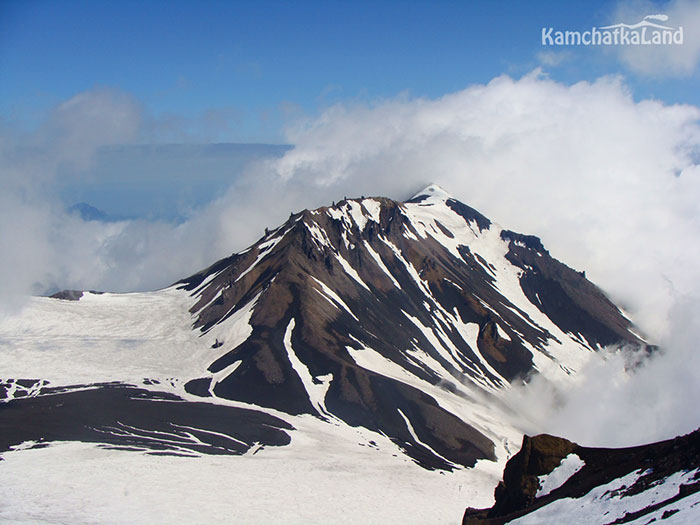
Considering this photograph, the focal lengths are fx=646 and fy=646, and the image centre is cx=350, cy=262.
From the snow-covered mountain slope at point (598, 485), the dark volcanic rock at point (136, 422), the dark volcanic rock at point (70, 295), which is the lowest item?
the snow-covered mountain slope at point (598, 485)

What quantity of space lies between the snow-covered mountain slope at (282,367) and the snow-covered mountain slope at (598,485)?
3488 centimetres

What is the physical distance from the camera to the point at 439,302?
199 metres

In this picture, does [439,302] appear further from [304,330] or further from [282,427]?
[282,427]

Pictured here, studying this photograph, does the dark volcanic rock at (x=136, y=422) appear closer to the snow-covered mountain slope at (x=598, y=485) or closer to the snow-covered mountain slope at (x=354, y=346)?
the snow-covered mountain slope at (x=354, y=346)

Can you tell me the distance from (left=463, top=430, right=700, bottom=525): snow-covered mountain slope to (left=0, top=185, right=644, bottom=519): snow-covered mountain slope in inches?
1373

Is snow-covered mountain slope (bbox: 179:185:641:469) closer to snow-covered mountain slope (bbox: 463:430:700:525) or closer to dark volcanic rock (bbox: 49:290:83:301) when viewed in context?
dark volcanic rock (bbox: 49:290:83:301)

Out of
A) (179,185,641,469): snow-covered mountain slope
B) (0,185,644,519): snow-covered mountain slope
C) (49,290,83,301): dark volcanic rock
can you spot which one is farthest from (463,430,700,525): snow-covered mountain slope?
(49,290,83,301): dark volcanic rock

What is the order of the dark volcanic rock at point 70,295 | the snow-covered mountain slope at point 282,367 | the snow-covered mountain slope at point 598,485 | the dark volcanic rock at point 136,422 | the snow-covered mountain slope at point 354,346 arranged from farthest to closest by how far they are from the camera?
the dark volcanic rock at point 70,295
the snow-covered mountain slope at point 354,346
the snow-covered mountain slope at point 282,367
the dark volcanic rock at point 136,422
the snow-covered mountain slope at point 598,485

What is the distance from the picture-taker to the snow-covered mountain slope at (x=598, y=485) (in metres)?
38.7

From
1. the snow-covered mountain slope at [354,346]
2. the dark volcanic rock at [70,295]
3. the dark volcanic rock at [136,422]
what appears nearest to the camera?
the dark volcanic rock at [136,422]

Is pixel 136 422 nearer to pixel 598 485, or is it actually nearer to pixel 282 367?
pixel 282 367

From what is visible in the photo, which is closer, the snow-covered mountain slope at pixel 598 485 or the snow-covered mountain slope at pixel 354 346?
the snow-covered mountain slope at pixel 598 485

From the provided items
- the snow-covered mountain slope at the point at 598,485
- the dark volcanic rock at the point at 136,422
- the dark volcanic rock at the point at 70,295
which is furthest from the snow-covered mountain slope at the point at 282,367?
the snow-covered mountain slope at the point at 598,485

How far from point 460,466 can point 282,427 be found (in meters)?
29.3
